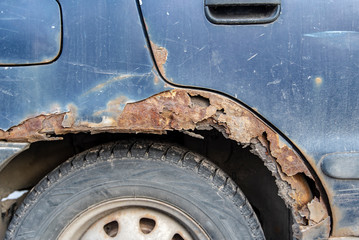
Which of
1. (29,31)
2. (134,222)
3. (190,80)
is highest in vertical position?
(29,31)

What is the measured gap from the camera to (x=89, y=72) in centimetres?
135

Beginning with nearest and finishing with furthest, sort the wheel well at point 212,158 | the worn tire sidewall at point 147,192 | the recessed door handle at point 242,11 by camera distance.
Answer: the recessed door handle at point 242,11
the worn tire sidewall at point 147,192
the wheel well at point 212,158

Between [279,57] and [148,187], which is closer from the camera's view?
[279,57]

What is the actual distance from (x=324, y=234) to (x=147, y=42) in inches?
42.5

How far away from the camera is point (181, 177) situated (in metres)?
1.48

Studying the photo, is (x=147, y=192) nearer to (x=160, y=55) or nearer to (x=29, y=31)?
(x=160, y=55)

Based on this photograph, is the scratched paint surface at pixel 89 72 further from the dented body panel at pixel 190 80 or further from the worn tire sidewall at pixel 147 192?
the worn tire sidewall at pixel 147 192

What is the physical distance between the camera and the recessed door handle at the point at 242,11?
132 cm

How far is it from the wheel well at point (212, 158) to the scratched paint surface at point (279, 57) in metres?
0.37

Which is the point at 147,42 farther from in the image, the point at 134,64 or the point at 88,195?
the point at 88,195

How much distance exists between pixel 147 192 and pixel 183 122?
1.17 feet

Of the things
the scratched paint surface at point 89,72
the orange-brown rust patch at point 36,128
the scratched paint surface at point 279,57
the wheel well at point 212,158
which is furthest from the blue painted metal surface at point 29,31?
the wheel well at point 212,158

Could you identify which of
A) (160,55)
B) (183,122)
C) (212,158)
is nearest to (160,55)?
(160,55)

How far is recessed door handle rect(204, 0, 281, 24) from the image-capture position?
132 centimetres
